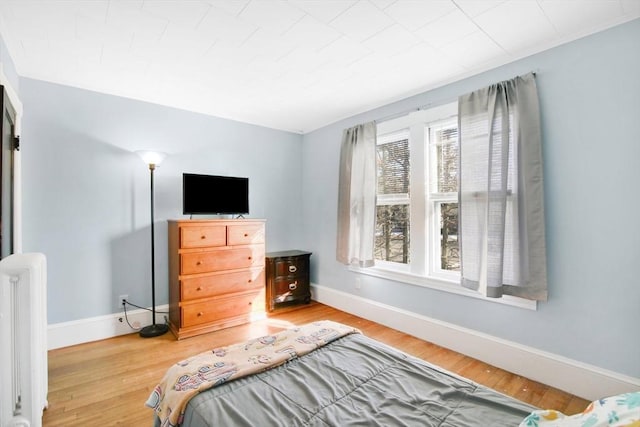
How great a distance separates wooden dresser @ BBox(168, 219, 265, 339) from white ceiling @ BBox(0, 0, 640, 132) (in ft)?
4.80

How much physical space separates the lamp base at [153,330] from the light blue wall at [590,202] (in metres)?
3.19

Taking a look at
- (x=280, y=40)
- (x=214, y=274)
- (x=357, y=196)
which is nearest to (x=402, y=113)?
(x=357, y=196)

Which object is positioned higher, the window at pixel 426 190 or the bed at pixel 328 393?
the window at pixel 426 190

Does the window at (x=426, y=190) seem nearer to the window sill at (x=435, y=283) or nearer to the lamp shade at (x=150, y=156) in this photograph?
the window sill at (x=435, y=283)

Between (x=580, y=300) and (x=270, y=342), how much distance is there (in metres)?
2.13

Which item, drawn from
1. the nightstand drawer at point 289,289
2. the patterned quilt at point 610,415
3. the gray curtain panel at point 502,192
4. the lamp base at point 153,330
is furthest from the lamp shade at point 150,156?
the patterned quilt at point 610,415

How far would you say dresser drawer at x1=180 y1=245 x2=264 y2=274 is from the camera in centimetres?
307

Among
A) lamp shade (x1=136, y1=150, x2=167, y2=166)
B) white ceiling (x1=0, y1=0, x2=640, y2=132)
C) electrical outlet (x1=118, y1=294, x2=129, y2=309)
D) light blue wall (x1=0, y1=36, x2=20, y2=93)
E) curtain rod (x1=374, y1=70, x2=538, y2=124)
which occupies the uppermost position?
white ceiling (x1=0, y1=0, x2=640, y2=132)

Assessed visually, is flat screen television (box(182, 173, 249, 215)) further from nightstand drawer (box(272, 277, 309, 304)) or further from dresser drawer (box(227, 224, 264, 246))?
nightstand drawer (box(272, 277, 309, 304))

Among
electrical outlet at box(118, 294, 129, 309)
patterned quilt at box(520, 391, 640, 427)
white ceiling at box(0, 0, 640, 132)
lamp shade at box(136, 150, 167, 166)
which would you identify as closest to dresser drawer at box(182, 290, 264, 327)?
electrical outlet at box(118, 294, 129, 309)

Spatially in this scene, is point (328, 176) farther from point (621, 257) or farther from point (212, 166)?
point (621, 257)

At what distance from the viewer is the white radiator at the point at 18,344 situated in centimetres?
131

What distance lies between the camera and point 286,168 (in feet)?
14.4

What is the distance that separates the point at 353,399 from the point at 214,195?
9.36 feet
